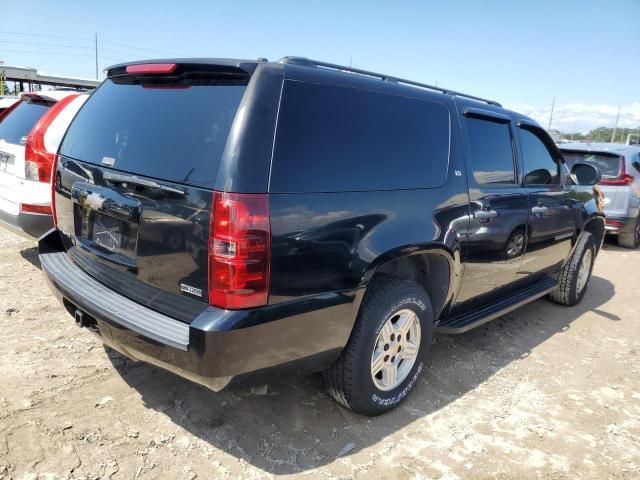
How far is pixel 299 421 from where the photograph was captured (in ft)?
9.25

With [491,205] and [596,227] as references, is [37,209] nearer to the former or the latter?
[491,205]

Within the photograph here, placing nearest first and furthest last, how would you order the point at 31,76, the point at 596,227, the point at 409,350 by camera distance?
1. the point at 409,350
2. the point at 596,227
3. the point at 31,76

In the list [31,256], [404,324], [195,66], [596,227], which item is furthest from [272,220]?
[596,227]

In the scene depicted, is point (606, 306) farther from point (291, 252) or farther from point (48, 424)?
point (48, 424)

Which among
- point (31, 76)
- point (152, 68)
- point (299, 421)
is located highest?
point (31, 76)

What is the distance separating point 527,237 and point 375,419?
201cm

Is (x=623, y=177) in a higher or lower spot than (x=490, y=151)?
lower

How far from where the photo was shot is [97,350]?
3418 mm

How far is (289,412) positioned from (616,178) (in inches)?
300

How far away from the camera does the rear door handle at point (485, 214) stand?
328 centimetres

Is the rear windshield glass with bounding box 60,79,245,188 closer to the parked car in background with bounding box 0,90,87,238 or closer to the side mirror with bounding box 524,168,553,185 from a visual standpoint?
the parked car in background with bounding box 0,90,87,238

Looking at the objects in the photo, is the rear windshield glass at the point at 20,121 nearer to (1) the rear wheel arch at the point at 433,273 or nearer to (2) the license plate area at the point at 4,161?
(2) the license plate area at the point at 4,161

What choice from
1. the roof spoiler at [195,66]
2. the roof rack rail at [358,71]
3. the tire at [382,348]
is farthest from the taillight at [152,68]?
the tire at [382,348]

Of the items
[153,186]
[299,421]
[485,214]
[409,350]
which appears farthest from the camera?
[485,214]
